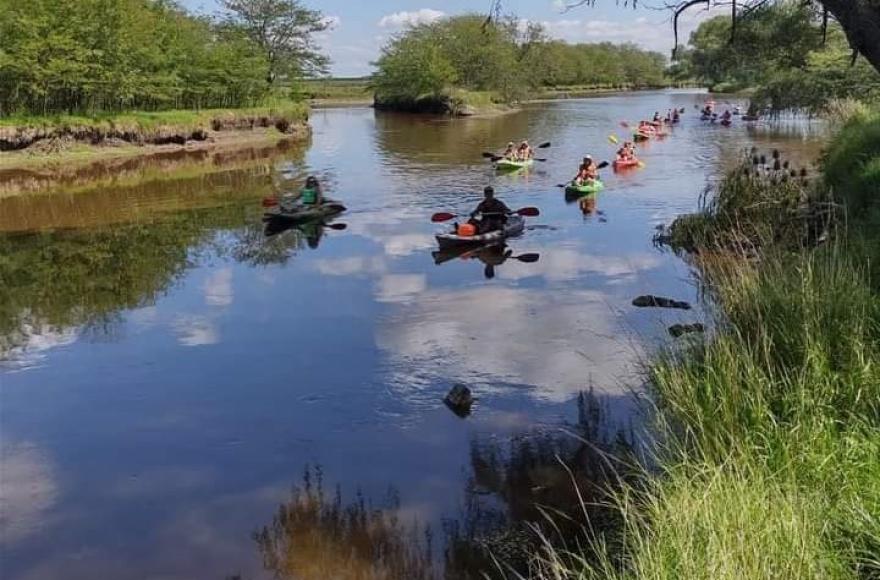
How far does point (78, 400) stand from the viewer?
971cm

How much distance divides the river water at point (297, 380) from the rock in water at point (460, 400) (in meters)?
0.12

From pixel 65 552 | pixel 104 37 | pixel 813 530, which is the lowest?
pixel 65 552

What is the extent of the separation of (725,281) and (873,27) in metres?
2.36

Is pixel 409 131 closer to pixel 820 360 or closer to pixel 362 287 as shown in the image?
pixel 362 287

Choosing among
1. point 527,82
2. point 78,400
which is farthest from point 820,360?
point 527,82

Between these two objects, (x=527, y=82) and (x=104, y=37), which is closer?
(x=104, y=37)

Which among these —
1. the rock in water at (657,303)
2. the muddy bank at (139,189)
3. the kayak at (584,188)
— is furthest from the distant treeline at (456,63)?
the rock in water at (657,303)

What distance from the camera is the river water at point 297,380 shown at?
6777mm

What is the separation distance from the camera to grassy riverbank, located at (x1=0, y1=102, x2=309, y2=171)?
32781 millimetres

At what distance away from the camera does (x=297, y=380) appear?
33.3 ft

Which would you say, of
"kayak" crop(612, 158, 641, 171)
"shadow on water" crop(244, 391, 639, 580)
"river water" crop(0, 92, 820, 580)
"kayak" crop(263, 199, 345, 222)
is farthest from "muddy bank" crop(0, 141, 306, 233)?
"shadow on water" crop(244, 391, 639, 580)

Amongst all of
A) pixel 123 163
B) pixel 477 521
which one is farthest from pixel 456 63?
pixel 477 521

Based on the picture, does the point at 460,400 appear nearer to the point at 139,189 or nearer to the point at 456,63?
the point at 139,189

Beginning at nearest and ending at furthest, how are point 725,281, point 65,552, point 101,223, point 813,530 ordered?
1. point 813,530
2. point 65,552
3. point 725,281
4. point 101,223
